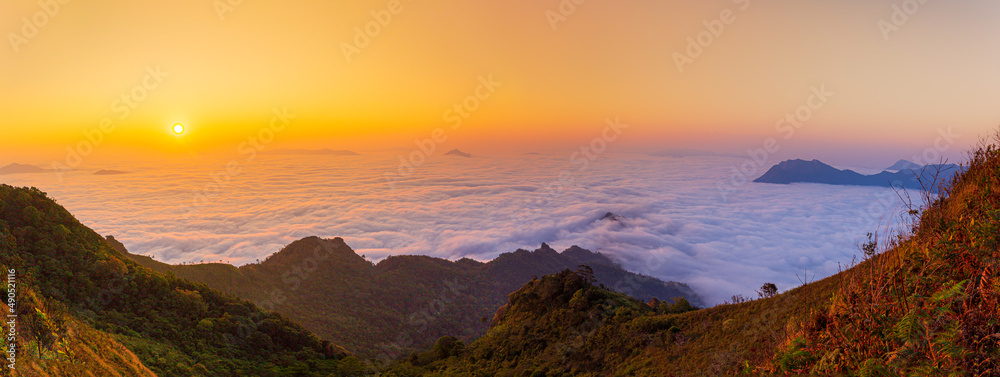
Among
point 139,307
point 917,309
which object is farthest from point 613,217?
point 917,309

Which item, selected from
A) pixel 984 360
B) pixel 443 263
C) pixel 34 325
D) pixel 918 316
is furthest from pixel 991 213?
pixel 443 263

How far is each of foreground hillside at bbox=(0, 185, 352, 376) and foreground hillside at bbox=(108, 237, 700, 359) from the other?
21.6 m

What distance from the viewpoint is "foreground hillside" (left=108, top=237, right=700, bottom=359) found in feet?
188

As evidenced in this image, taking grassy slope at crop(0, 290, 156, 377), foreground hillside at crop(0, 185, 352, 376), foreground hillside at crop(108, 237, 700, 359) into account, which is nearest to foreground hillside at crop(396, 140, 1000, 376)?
grassy slope at crop(0, 290, 156, 377)

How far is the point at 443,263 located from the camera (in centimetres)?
9012

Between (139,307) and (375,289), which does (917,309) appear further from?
(375,289)

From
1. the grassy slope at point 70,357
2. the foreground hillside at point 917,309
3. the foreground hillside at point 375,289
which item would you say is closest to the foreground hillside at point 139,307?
the grassy slope at point 70,357

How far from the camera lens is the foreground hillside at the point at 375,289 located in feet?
188

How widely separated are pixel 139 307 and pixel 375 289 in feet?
158

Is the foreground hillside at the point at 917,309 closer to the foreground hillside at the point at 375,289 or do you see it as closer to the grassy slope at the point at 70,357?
the grassy slope at the point at 70,357

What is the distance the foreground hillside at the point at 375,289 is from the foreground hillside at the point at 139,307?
21.6 metres

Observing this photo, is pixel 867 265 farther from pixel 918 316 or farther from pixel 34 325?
pixel 34 325

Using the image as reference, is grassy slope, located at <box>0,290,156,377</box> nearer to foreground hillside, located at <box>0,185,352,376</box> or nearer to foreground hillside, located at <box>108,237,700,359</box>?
foreground hillside, located at <box>0,185,352,376</box>

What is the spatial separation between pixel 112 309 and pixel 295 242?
6039 cm
